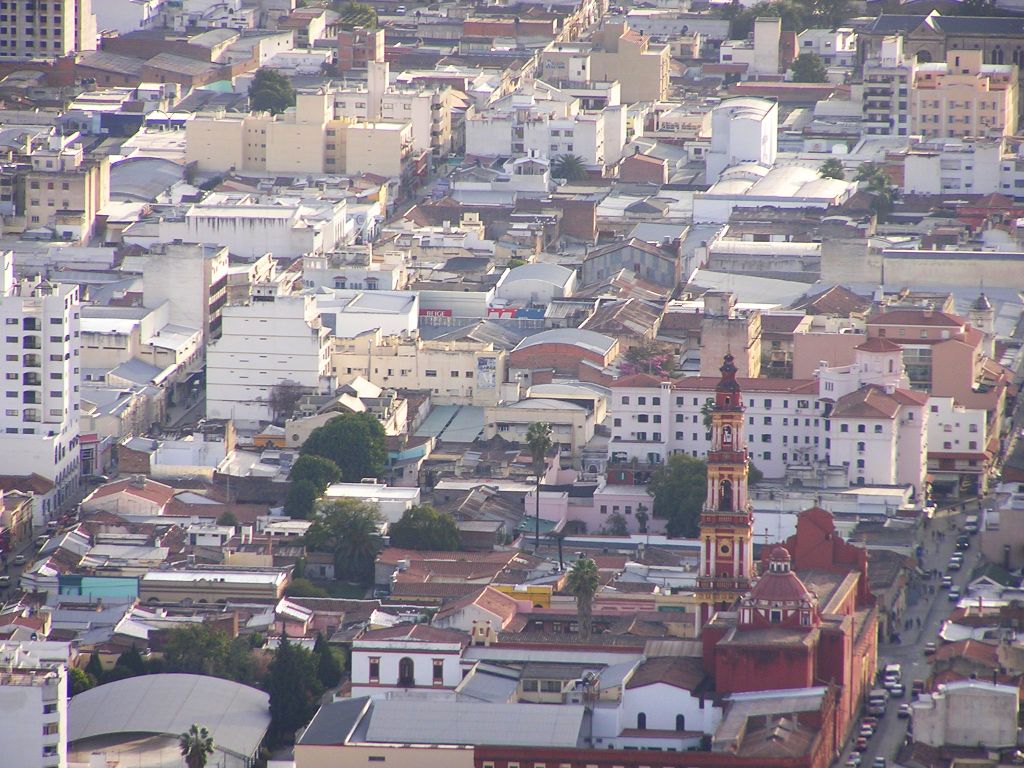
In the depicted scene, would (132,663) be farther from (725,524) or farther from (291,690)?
(725,524)

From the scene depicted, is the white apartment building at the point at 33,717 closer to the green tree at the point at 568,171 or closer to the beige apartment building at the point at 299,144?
the beige apartment building at the point at 299,144

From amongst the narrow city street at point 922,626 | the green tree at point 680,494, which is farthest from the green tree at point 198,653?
the green tree at point 680,494

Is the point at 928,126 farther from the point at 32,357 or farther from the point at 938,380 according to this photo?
the point at 32,357

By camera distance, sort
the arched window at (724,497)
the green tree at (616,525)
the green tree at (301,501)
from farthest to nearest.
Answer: the green tree at (301,501), the green tree at (616,525), the arched window at (724,497)

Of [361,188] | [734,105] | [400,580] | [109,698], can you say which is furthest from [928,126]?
[109,698]

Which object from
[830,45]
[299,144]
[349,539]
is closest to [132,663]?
[349,539]
